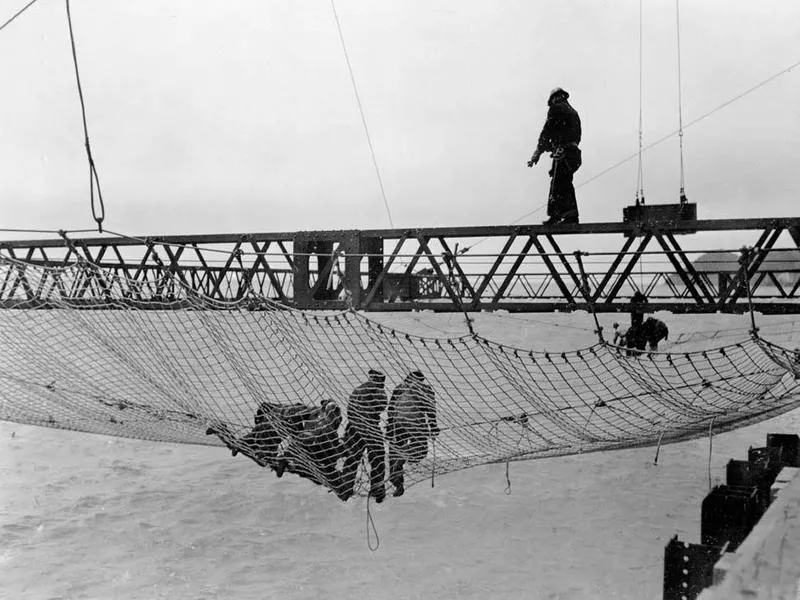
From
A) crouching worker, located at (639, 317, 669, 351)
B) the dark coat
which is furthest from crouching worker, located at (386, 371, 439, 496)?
crouching worker, located at (639, 317, 669, 351)

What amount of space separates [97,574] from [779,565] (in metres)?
7.55

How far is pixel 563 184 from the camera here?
339 inches

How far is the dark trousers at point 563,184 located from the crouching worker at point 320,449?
380 centimetres

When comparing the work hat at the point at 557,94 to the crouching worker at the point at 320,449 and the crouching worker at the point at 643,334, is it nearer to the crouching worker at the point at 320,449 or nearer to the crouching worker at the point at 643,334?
the crouching worker at the point at 320,449

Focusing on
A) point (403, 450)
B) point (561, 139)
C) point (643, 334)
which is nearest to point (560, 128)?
point (561, 139)

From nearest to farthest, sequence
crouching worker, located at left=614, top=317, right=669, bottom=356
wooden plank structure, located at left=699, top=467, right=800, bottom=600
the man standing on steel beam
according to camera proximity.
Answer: wooden plank structure, located at left=699, top=467, right=800, bottom=600 → the man standing on steel beam → crouching worker, located at left=614, top=317, right=669, bottom=356

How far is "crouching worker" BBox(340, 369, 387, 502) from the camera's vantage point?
645 cm

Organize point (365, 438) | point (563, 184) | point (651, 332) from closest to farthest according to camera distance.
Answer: point (365, 438)
point (563, 184)
point (651, 332)

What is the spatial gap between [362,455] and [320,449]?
1.37ft

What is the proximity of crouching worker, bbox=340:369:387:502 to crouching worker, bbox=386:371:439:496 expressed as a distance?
12cm

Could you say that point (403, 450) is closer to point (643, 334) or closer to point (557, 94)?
point (557, 94)

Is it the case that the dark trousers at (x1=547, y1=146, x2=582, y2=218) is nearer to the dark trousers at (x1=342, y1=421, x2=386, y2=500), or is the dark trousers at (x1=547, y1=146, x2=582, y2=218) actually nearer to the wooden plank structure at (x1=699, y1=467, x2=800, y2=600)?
the dark trousers at (x1=342, y1=421, x2=386, y2=500)

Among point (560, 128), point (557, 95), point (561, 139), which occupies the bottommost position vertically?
point (561, 139)

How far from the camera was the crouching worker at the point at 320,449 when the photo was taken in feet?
21.3
